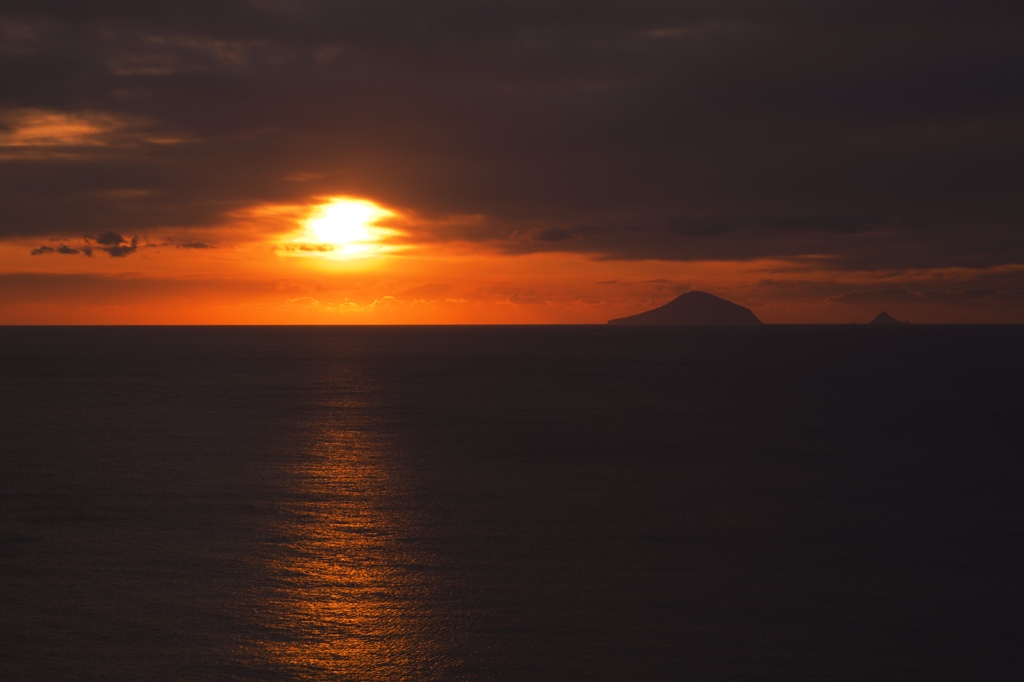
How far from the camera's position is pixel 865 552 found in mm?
25391

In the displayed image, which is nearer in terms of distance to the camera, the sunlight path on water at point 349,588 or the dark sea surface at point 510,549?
the sunlight path on water at point 349,588

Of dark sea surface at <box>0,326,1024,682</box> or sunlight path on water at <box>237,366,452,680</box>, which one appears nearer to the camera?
sunlight path on water at <box>237,366,452,680</box>

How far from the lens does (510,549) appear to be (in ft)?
82.8

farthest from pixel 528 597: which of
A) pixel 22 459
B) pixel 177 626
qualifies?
pixel 22 459

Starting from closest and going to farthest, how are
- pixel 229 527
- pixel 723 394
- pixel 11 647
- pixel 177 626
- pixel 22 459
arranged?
pixel 11 647, pixel 177 626, pixel 229 527, pixel 22 459, pixel 723 394

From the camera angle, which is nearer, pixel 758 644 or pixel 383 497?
pixel 758 644

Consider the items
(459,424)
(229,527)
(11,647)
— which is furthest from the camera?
(459,424)

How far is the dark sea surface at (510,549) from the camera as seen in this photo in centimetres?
1756

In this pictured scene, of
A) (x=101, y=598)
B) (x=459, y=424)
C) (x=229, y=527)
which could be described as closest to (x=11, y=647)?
(x=101, y=598)

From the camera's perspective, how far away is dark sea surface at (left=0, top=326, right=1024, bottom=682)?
1756cm

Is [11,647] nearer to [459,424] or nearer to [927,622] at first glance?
[927,622]

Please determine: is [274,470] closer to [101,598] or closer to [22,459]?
[22,459]

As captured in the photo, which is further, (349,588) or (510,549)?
(510,549)

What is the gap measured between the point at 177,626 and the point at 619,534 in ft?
44.2
